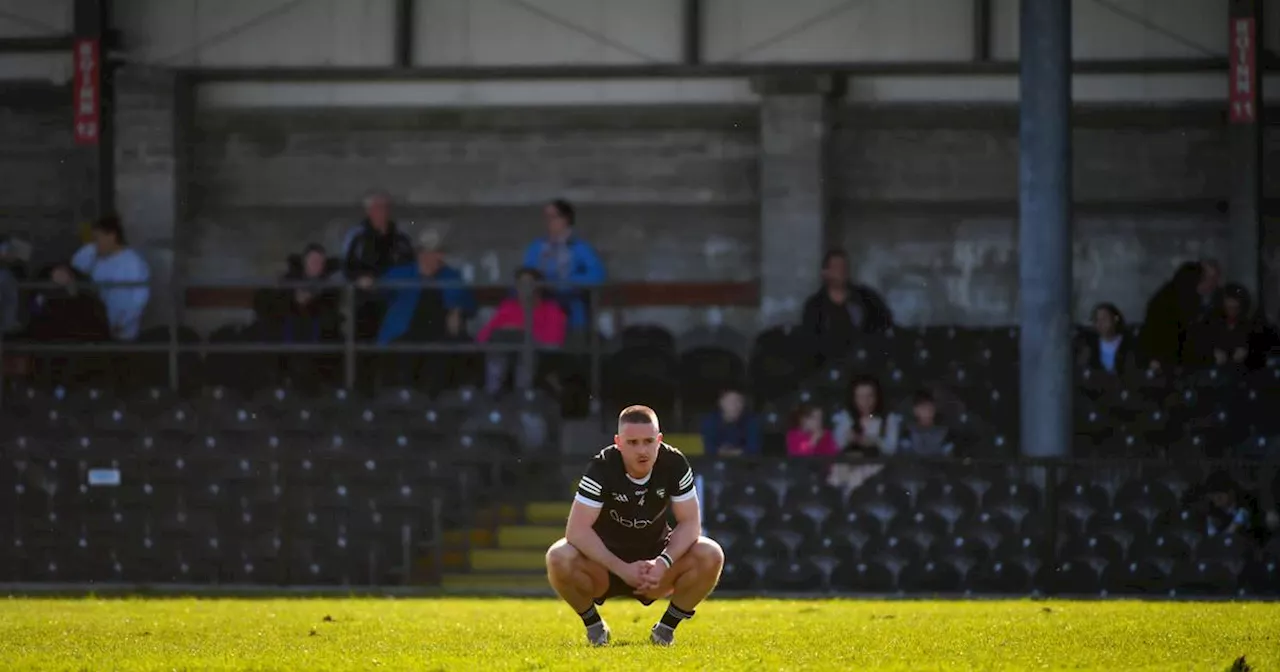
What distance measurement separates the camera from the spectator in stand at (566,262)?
63.3ft

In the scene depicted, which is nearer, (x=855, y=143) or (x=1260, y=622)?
(x=1260, y=622)

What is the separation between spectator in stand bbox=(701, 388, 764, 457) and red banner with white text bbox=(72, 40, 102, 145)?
28.6ft

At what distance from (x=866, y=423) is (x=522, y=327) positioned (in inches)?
148

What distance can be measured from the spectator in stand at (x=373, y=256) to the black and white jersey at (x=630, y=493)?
9.87 m

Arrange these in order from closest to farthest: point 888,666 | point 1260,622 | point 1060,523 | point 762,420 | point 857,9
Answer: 1. point 888,666
2. point 1260,622
3. point 1060,523
4. point 762,420
5. point 857,9

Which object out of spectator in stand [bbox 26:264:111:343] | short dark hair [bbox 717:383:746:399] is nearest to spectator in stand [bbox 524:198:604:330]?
short dark hair [bbox 717:383:746:399]

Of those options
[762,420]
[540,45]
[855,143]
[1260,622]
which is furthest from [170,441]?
[1260,622]

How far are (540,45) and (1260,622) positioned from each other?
40.9 feet

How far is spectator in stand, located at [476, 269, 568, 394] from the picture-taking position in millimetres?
19125

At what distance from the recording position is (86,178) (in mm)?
23656

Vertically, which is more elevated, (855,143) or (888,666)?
(855,143)

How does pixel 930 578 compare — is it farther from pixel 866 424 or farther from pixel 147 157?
pixel 147 157

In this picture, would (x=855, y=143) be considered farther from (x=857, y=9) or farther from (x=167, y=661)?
(x=167, y=661)

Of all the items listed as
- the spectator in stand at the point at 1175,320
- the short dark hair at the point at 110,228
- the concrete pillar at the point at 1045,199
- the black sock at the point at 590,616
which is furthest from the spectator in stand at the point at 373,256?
the black sock at the point at 590,616
